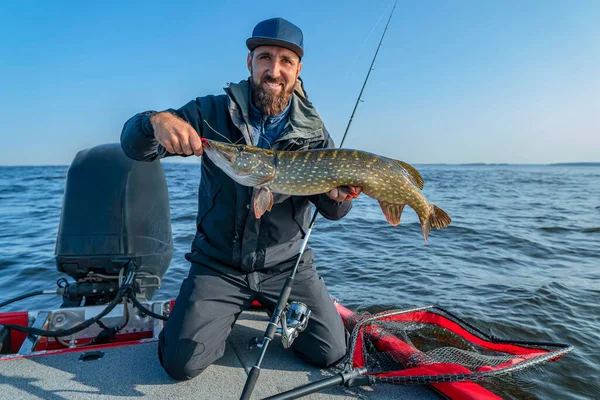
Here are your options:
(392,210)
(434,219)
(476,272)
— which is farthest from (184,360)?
(476,272)

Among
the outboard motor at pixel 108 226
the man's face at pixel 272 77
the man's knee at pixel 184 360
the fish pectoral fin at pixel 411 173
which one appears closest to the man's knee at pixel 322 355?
the man's knee at pixel 184 360

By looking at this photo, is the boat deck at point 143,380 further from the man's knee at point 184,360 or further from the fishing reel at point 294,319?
the fishing reel at point 294,319

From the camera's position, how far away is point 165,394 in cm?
252

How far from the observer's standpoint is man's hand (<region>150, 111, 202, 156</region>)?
8.54 feet

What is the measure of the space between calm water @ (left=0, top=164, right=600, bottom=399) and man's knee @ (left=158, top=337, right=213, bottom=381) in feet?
8.35

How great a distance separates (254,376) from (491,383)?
236 centimetres

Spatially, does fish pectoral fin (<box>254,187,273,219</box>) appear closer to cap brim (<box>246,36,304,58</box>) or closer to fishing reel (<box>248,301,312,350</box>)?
fishing reel (<box>248,301,312,350</box>)

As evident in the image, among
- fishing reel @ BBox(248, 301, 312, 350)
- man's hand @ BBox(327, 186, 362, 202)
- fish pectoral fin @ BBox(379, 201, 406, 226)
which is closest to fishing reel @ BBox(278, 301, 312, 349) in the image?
fishing reel @ BBox(248, 301, 312, 350)

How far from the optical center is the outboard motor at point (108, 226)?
3631 millimetres

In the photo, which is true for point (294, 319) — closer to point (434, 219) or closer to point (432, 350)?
point (432, 350)

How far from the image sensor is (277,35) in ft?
10.4

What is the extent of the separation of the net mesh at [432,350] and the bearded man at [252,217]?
25 cm

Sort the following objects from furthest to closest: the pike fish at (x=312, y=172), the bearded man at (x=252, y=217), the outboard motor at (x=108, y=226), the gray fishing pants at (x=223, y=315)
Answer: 1. the outboard motor at (x=108, y=226)
2. the bearded man at (x=252, y=217)
3. the pike fish at (x=312, y=172)
4. the gray fishing pants at (x=223, y=315)

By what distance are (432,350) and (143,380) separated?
2189 millimetres
